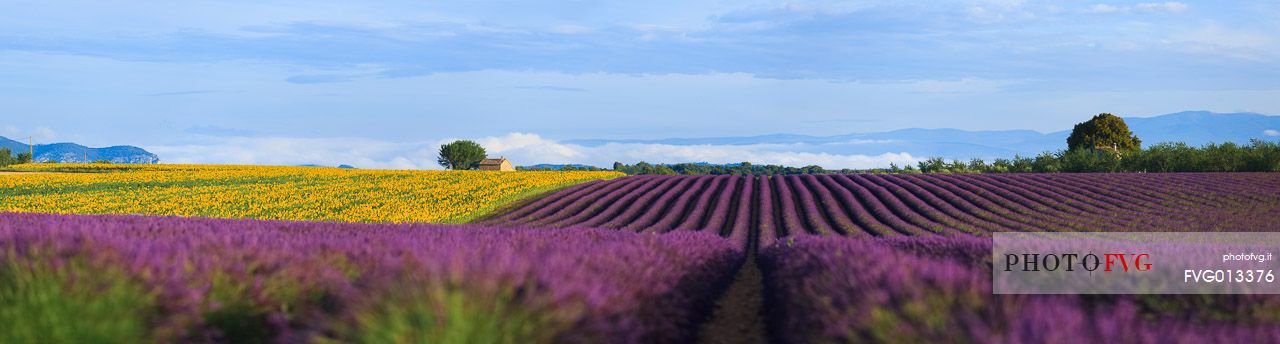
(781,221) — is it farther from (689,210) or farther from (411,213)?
(411,213)

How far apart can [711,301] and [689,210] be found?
21.8m

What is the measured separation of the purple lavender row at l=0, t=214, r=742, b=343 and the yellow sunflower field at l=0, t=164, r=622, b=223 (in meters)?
19.9

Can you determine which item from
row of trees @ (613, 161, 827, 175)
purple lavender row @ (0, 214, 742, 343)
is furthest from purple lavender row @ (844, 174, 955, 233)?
row of trees @ (613, 161, 827, 175)

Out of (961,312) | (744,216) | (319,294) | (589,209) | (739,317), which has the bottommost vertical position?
(739,317)

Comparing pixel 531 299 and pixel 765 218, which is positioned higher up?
pixel 531 299

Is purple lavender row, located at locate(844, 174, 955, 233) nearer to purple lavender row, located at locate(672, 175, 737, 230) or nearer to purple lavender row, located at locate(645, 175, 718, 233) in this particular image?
purple lavender row, located at locate(672, 175, 737, 230)

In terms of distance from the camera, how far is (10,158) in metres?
108

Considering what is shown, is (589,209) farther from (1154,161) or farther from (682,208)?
(1154,161)

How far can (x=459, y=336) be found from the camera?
4.71 metres

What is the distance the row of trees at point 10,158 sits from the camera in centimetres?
10362

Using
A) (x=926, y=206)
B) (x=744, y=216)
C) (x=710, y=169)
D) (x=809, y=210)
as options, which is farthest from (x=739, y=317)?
(x=710, y=169)

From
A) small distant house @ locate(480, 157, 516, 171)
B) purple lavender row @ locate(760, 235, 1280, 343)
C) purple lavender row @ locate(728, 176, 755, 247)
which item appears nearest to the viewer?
purple lavender row @ locate(760, 235, 1280, 343)
